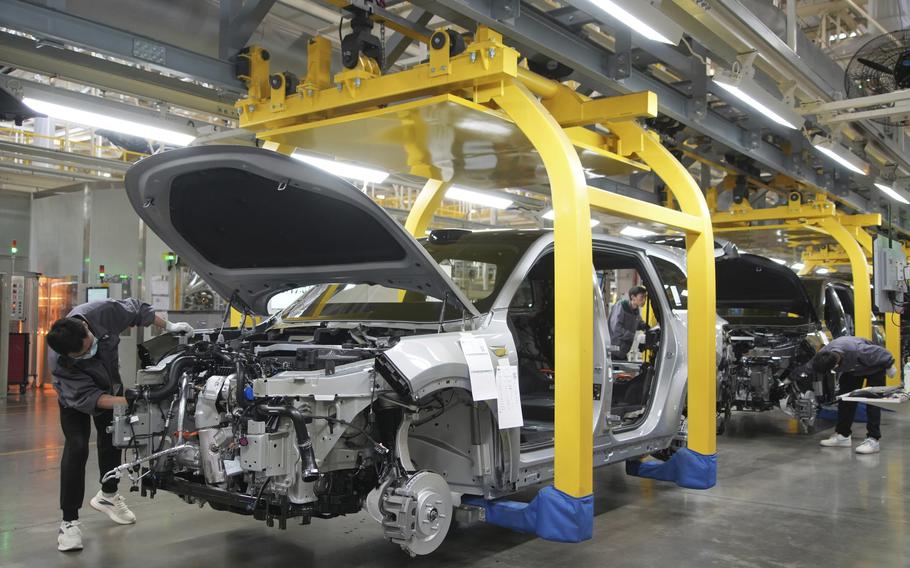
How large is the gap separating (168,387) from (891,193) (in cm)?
1148

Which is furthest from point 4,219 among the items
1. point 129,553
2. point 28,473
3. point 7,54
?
point 129,553

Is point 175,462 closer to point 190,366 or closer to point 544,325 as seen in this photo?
point 190,366

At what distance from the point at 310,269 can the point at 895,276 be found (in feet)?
22.5

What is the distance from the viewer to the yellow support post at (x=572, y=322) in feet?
13.3

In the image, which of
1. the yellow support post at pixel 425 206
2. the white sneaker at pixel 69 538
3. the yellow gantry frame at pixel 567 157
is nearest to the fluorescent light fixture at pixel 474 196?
the yellow support post at pixel 425 206

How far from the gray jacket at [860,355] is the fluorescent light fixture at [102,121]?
649cm

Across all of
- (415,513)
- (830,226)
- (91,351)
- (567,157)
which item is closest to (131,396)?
(91,351)

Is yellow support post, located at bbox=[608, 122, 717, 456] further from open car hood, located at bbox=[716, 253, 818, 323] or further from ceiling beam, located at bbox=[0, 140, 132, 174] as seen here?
ceiling beam, located at bbox=[0, 140, 132, 174]

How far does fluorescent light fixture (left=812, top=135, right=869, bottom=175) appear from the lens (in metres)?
8.37

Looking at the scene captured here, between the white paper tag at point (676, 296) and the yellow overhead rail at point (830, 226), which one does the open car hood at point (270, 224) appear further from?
the yellow overhead rail at point (830, 226)

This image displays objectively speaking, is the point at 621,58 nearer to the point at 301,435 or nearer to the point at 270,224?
the point at 270,224

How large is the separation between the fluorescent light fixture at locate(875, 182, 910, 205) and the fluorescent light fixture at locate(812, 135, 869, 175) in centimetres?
142

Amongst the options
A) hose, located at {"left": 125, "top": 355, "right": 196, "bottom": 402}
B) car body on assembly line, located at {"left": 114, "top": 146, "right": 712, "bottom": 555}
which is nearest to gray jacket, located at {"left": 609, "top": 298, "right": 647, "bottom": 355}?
car body on assembly line, located at {"left": 114, "top": 146, "right": 712, "bottom": 555}

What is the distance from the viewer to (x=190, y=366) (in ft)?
12.5
